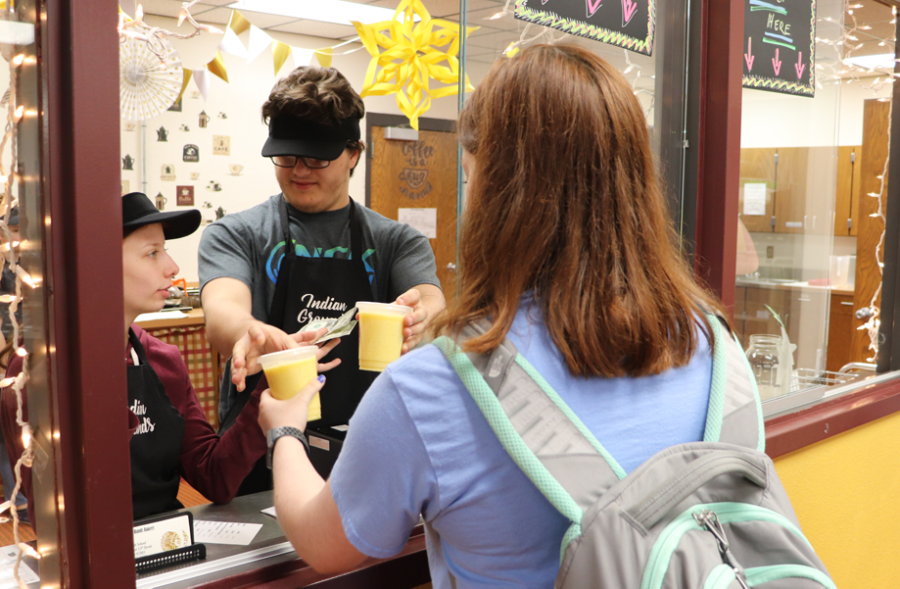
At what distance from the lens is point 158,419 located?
5.78 ft

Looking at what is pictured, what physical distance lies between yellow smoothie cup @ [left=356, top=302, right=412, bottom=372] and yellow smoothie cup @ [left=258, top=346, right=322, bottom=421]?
0.22 metres

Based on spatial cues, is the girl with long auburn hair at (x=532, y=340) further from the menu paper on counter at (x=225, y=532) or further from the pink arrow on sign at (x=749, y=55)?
the pink arrow on sign at (x=749, y=55)

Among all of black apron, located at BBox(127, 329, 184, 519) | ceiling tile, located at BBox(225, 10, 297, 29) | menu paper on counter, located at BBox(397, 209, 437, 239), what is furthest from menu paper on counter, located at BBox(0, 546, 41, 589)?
menu paper on counter, located at BBox(397, 209, 437, 239)

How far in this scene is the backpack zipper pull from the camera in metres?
0.84

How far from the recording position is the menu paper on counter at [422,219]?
700 cm

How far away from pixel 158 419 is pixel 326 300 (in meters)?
0.58

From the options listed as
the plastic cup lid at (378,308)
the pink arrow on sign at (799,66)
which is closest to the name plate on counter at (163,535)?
the plastic cup lid at (378,308)

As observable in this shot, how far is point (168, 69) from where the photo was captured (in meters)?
1.69

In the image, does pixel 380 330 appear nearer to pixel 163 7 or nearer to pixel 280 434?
pixel 280 434

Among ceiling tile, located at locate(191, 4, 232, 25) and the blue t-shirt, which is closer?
the blue t-shirt

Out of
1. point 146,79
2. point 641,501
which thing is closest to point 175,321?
point 146,79

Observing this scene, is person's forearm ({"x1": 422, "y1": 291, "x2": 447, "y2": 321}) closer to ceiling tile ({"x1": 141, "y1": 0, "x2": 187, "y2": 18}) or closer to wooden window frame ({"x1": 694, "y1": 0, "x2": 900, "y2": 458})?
wooden window frame ({"x1": 694, "y1": 0, "x2": 900, "y2": 458})

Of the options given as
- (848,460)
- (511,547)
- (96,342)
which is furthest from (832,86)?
(96,342)

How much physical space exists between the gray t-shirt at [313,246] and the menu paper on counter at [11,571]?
0.98 m
